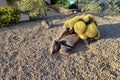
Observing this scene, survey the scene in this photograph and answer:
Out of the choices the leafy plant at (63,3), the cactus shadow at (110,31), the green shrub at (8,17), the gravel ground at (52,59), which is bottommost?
the leafy plant at (63,3)

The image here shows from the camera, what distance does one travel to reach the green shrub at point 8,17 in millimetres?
8531

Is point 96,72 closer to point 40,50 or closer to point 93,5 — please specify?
point 40,50

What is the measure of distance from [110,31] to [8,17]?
378cm

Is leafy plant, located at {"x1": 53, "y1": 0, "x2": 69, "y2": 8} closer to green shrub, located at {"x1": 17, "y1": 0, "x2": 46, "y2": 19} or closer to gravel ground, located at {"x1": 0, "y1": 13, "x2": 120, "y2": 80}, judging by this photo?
green shrub, located at {"x1": 17, "y1": 0, "x2": 46, "y2": 19}

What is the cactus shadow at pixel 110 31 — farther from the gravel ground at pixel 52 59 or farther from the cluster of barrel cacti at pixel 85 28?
the cluster of barrel cacti at pixel 85 28

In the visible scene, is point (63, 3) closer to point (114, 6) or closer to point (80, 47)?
point (114, 6)

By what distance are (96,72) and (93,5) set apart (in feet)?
20.8

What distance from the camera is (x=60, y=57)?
6.03 meters

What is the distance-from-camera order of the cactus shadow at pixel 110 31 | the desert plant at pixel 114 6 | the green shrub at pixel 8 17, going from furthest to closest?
the desert plant at pixel 114 6, the green shrub at pixel 8 17, the cactus shadow at pixel 110 31

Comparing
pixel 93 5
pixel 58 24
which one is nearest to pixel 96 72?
pixel 58 24

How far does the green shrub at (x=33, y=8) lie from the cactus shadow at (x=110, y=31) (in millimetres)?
2862

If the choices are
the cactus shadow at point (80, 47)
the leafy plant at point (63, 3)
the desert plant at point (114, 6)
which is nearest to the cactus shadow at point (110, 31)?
the cactus shadow at point (80, 47)

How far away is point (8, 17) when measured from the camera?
8656mm

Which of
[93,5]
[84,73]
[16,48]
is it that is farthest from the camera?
[93,5]
